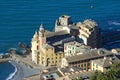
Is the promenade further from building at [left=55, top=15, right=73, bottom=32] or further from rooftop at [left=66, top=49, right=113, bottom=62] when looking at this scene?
building at [left=55, top=15, right=73, bottom=32]

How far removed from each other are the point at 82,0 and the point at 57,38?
36.5 meters

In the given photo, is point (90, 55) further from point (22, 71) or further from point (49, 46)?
point (22, 71)

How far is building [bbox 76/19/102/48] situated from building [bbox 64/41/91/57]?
16.3 feet

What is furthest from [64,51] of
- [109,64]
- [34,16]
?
[34,16]

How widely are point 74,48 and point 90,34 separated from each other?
806 cm

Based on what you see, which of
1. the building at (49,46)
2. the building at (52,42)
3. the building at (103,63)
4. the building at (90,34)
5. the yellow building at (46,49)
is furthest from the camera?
the building at (90,34)

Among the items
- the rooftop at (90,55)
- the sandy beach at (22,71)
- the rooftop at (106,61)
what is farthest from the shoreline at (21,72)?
the rooftop at (106,61)

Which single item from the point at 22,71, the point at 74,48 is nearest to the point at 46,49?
the point at 74,48

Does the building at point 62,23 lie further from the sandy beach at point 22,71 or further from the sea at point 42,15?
the sandy beach at point 22,71

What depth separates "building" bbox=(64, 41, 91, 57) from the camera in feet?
420

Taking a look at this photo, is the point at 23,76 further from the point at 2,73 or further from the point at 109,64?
the point at 109,64

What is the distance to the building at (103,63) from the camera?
119 metres

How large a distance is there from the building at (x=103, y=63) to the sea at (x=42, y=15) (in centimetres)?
2057

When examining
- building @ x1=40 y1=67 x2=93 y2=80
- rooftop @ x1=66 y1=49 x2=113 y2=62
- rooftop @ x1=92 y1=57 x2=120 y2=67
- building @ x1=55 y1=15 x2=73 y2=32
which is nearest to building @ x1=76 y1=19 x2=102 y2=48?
building @ x1=55 y1=15 x2=73 y2=32
